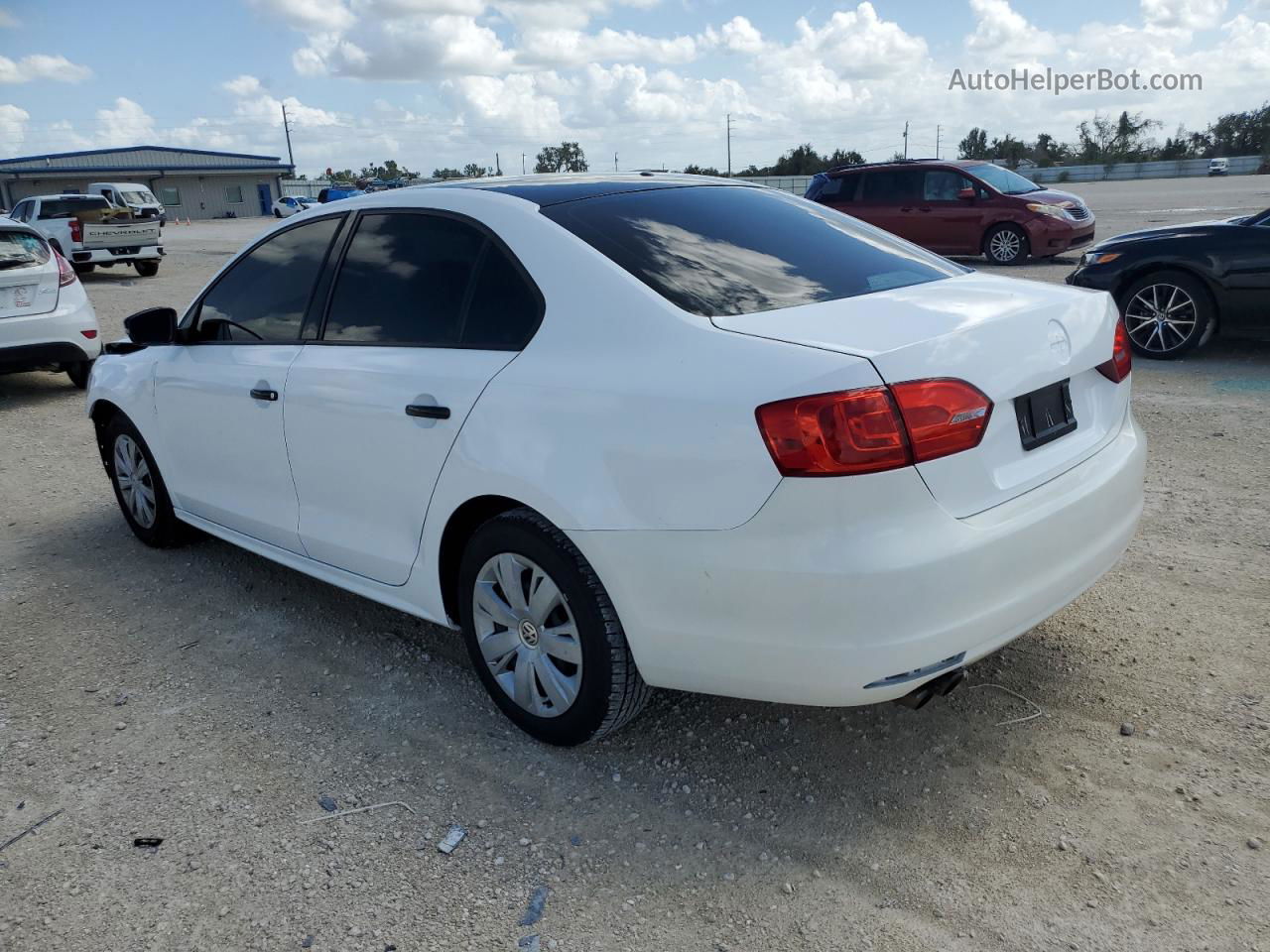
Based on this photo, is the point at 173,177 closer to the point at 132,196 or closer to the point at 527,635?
the point at 132,196

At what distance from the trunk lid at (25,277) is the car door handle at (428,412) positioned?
7386mm

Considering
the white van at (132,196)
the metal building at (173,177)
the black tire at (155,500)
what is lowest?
the black tire at (155,500)

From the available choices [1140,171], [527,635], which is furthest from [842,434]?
[1140,171]

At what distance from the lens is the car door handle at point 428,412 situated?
311 cm

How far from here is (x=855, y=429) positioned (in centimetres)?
236

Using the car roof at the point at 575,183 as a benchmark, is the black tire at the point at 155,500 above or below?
below

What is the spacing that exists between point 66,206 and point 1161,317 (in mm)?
22056

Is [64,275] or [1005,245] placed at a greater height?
[64,275]

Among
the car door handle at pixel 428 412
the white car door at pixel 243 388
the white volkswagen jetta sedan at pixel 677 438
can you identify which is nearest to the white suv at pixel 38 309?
the white car door at pixel 243 388

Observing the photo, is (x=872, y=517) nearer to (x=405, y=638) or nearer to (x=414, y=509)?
(x=414, y=509)

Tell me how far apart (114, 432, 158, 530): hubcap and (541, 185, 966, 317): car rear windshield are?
2890 mm

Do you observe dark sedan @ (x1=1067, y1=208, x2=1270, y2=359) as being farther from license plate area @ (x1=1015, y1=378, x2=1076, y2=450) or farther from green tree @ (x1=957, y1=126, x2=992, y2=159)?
green tree @ (x1=957, y1=126, x2=992, y2=159)

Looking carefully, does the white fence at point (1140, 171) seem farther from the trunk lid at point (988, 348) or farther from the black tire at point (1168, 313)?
the trunk lid at point (988, 348)

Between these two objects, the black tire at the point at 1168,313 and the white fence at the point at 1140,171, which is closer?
the black tire at the point at 1168,313
